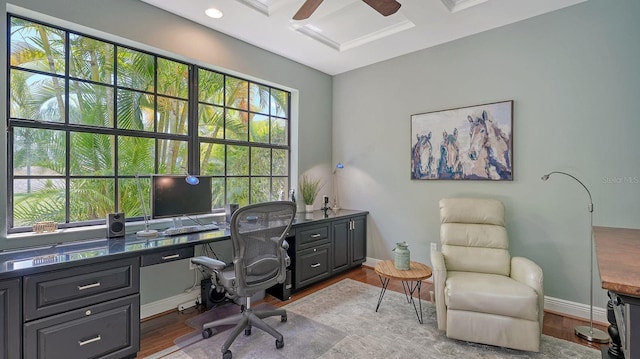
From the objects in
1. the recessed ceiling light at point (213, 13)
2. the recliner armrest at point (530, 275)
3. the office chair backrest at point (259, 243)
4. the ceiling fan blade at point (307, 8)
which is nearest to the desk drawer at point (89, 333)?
the office chair backrest at point (259, 243)

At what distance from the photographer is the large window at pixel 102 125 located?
2246 mm

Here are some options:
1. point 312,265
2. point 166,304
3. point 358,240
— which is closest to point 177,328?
point 166,304

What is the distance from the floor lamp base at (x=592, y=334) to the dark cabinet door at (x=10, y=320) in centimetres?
389

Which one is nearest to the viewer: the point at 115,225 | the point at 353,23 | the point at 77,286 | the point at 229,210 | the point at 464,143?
the point at 77,286

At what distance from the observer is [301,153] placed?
425 centimetres

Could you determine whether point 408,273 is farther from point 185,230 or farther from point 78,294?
point 78,294

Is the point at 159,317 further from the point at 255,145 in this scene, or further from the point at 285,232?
the point at 255,145

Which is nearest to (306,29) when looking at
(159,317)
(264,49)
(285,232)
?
(264,49)

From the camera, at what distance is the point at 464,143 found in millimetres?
3393

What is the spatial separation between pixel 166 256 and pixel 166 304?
2.97 feet

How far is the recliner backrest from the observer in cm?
271

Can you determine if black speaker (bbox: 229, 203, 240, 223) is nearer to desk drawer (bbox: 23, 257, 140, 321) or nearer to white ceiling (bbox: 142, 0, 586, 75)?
desk drawer (bbox: 23, 257, 140, 321)

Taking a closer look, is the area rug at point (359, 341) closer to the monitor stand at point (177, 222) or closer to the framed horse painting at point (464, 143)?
the monitor stand at point (177, 222)

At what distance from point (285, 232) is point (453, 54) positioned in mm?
2861
